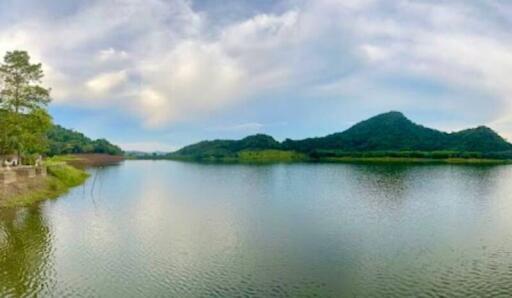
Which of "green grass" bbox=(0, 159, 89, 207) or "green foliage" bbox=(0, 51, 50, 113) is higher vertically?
"green foliage" bbox=(0, 51, 50, 113)

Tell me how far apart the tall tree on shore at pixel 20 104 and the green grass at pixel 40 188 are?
6138 millimetres

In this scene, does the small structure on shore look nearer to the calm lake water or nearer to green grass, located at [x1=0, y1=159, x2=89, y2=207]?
green grass, located at [x1=0, y1=159, x2=89, y2=207]

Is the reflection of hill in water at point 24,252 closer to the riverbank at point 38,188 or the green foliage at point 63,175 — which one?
the riverbank at point 38,188

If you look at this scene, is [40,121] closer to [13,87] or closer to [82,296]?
[13,87]

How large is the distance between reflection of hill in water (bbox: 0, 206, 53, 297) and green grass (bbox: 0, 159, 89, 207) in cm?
420

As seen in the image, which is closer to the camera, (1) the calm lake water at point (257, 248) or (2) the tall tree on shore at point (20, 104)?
(1) the calm lake water at point (257, 248)

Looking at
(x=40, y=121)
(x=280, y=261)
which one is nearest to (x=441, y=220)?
(x=280, y=261)

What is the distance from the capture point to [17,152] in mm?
65000

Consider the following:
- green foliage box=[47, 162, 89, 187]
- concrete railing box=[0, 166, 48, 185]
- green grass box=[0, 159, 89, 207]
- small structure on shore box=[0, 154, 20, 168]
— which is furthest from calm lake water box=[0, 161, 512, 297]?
green foliage box=[47, 162, 89, 187]

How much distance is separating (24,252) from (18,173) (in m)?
27.9

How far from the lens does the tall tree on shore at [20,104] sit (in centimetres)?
5912

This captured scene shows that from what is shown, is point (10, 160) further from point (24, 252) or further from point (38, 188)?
point (24, 252)

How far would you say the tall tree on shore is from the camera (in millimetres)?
59125

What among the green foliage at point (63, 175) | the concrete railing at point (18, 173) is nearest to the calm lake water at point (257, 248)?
the concrete railing at point (18, 173)
